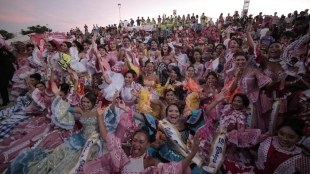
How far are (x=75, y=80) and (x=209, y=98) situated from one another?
10.4 feet

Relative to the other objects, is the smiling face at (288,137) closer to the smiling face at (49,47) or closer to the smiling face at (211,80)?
the smiling face at (211,80)

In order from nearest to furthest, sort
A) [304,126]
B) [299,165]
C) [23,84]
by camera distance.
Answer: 1. [299,165]
2. [304,126]
3. [23,84]

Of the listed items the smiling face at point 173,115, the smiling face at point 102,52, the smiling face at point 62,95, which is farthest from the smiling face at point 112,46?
the smiling face at point 173,115

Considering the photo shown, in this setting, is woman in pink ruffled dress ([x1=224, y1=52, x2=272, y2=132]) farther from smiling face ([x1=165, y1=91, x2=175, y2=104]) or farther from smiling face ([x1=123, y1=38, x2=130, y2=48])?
smiling face ([x1=123, y1=38, x2=130, y2=48])

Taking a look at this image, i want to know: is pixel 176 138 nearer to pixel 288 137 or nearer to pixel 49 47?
pixel 288 137

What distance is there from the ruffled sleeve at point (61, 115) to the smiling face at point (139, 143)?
168 cm

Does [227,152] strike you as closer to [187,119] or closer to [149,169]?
[187,119]

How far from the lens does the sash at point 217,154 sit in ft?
8.48

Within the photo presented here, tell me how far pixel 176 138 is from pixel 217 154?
0.65 metres

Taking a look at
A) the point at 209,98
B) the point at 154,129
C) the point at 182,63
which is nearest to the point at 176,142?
the point at 154,129

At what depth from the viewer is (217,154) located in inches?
105

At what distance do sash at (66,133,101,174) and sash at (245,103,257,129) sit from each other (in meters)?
2.47

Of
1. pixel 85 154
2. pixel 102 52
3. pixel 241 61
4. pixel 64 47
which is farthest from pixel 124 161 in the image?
pixel 64 47

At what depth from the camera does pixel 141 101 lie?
3920mm
